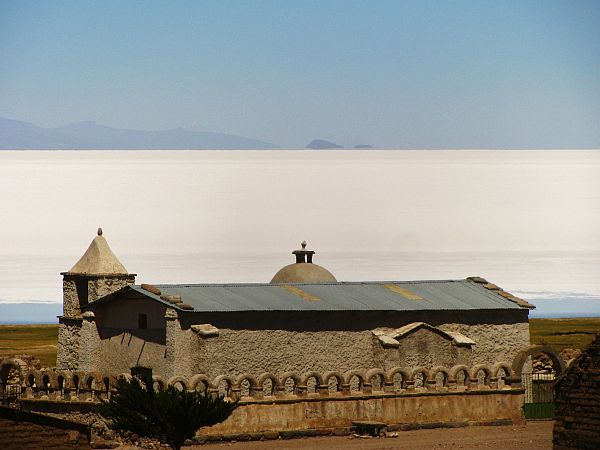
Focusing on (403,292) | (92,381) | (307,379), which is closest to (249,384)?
(307,379)

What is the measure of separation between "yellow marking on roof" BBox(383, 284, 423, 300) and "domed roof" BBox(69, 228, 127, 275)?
10605 mm

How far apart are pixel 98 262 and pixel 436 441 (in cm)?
1471

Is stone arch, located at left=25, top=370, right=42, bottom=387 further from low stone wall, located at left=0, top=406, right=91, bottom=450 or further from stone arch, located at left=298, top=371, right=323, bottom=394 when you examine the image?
low stone wall, located at left=0, top=406, right=91, bottom=450

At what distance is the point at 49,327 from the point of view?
129125mm

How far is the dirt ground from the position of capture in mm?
52875

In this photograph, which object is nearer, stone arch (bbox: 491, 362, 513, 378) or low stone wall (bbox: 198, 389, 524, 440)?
low stone wall (bbox: 198, 389, 524, 440)

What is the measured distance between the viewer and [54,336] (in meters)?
114

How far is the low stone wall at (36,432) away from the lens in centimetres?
4054

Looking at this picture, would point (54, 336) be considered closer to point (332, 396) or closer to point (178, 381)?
point (332, 396)

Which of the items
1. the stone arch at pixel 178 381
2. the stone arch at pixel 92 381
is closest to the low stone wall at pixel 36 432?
the stone arch at pixel 178 381

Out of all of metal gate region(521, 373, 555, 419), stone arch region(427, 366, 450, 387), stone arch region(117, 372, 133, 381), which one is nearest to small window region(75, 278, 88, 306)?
stone arch region(117, 372, 133, 381)

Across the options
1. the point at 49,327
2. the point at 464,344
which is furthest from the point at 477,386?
the point at 49,327

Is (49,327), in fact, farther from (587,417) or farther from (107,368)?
(587,417)

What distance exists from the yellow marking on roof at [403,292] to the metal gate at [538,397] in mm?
5100
